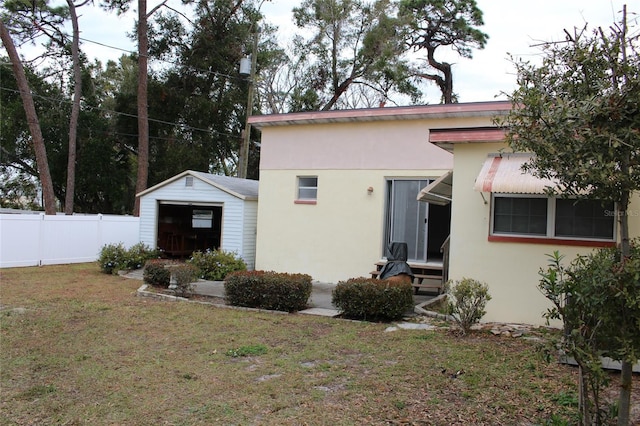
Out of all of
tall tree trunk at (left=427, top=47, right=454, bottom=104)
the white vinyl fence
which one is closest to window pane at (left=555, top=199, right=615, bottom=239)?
the white vinyl fence

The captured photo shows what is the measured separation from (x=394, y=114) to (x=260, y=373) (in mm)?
8544

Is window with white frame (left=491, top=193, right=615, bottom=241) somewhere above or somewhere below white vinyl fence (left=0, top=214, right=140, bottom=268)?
above

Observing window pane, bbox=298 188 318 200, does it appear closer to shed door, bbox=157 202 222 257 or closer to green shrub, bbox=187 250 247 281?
green shrub, bbox=187 250 247 281

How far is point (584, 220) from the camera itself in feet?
25.3

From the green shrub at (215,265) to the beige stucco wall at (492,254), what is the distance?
23.5ft

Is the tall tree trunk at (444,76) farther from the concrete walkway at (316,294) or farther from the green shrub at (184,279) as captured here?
the green shrub at (184,279)

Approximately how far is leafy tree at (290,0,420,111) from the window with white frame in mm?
19118

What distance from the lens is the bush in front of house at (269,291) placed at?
364 inches

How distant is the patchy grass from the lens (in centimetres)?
457

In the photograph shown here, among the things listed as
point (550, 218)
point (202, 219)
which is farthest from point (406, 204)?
point (202, 219)

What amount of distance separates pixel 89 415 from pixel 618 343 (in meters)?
4.26

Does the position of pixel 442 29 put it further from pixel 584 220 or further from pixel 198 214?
pixel 584 220

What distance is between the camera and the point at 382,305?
27.7ft

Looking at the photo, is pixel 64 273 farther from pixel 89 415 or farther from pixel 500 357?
pixel 500 357
